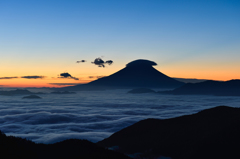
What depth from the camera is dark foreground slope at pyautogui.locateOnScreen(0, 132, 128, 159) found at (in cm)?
995

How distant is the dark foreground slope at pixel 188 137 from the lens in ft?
44.8

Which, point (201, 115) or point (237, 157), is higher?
point (201, 115)

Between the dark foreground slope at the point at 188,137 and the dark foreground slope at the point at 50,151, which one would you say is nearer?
the dark foreground slope at the point at 50,151

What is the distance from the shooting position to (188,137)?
15.9 m

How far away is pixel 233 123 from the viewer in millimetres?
16078

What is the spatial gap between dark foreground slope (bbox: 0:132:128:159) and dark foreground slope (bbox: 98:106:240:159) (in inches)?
174

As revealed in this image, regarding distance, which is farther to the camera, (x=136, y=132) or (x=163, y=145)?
(x=136, y=132)

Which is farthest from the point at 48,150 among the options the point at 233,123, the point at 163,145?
the point at 233,123

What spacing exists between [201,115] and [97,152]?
11.8m

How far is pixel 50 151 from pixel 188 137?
365 inches

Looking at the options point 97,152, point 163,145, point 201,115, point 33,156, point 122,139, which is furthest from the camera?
point 201,115

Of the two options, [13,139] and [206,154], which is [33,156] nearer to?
[13,139]

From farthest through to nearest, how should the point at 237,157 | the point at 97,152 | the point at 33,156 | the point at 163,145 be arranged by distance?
the point at 163,145, the point at 237,157, the point at 97,152, the point at 33,156

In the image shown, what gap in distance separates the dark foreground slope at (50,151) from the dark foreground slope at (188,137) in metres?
4.41
